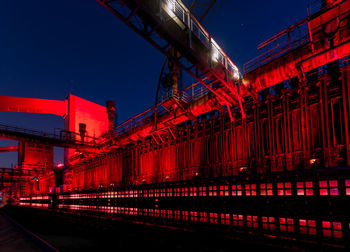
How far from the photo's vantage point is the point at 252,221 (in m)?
9.83

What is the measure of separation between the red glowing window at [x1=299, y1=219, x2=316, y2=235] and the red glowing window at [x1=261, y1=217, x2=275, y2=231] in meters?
1.08

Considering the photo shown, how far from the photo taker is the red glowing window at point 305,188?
328 inches

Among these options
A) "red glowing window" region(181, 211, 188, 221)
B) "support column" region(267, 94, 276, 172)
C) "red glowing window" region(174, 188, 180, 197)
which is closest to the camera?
"support column" region(267, 94, 276, 172)

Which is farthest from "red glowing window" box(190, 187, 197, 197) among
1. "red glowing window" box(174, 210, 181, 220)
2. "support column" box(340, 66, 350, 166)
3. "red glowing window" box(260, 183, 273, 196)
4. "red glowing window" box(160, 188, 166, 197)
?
"support column" box(340, 66, 350, 166)

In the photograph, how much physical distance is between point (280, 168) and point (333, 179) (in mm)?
3633

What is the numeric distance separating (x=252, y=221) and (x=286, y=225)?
1479 mm

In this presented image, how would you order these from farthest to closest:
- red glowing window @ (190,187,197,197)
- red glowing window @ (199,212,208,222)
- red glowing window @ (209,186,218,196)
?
red glowing window @ (190,187,197,197)
red glowing window @ (199,212,208,222)
red glowing window @ (209,186,218,196)

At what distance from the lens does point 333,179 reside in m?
7.86

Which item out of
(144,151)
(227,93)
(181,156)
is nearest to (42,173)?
(144,151)

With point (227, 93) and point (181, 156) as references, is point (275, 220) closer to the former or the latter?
point (227, 93)

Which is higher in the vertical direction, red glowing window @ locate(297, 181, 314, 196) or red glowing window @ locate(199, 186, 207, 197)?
red glowing window @ locate(297, 181, 314, 196)

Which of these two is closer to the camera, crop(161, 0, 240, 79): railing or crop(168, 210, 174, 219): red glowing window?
crop(161, 0, 240, 79): railing

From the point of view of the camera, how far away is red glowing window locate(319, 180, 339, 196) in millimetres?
7761

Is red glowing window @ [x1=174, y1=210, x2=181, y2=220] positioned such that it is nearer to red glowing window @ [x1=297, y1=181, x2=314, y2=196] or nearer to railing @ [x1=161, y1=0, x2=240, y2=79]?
red glowing window @ [x1=297, y1=181, x2=314, y2=196]
